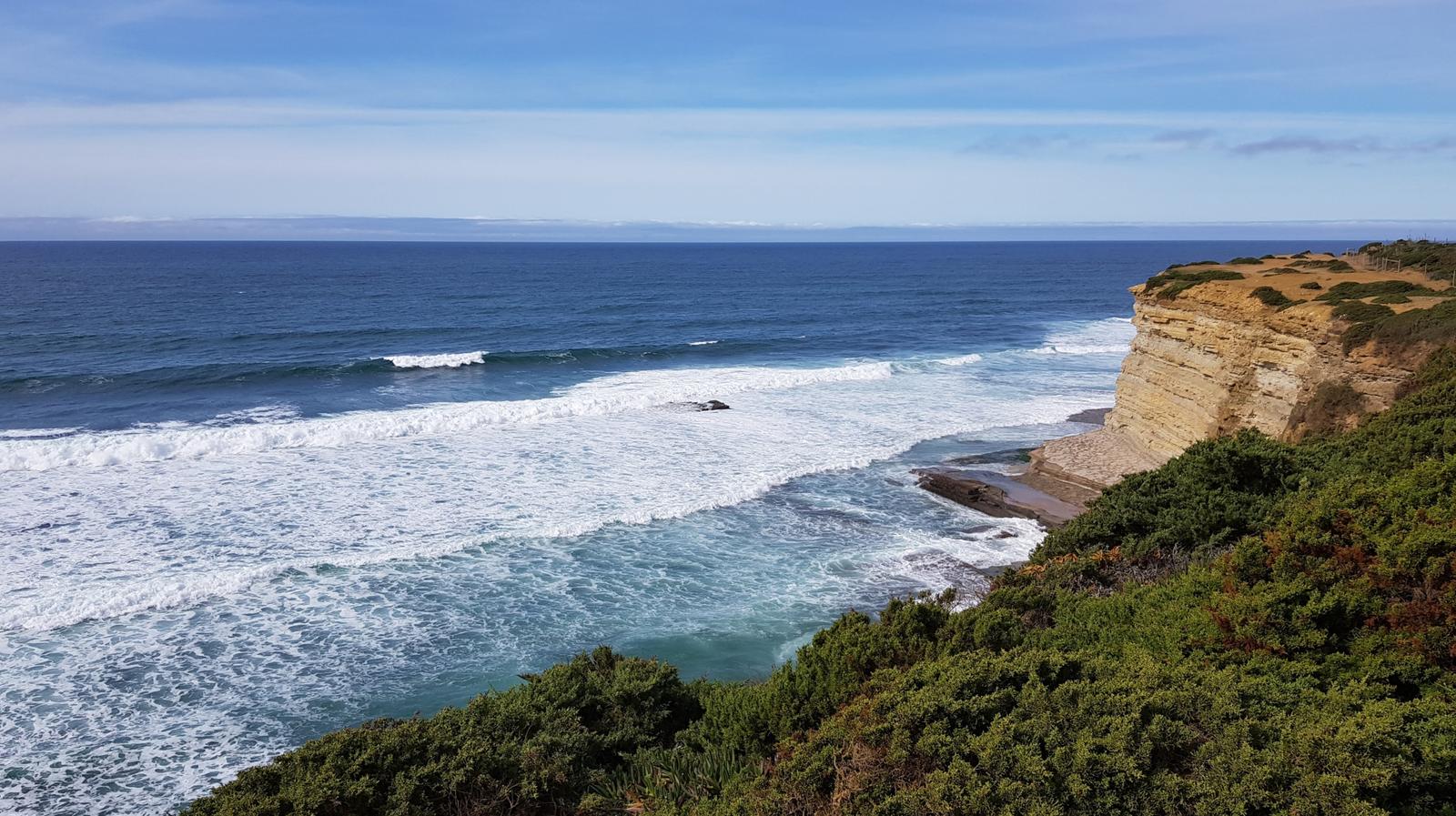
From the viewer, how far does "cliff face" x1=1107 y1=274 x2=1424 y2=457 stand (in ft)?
63.5

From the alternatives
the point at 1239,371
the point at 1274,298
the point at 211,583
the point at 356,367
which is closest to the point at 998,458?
the point at 1239,371

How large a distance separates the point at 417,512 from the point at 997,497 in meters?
14.7

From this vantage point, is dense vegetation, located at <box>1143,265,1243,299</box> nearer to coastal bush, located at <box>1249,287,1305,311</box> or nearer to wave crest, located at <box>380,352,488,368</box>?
coastal bush, located at <box>1249,287,1305,311</box>

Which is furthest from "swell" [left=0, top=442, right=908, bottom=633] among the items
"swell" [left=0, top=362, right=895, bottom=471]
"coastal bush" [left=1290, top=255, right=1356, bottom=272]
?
"coastal bush" [left=1290, top=255, right=1356, bottom=272]

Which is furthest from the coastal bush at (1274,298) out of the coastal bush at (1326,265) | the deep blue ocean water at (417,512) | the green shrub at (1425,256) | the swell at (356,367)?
the swell at (356,367)

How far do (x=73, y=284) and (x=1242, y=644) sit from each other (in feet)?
330

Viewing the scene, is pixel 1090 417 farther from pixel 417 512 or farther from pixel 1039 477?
pixel 417 512

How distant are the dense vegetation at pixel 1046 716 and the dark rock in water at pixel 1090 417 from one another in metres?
22.4

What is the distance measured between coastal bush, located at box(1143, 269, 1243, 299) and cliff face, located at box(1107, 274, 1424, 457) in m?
Result: 0.27

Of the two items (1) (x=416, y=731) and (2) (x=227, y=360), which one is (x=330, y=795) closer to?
(1) (x=416, y=731)

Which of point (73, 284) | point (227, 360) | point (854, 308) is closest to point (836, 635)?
point (227, 360)

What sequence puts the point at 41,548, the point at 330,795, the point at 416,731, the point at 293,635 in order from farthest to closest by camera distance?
1. the point at 41,548
2. the point at 293,635
3. the point at 416,731
4. the point at 330,795

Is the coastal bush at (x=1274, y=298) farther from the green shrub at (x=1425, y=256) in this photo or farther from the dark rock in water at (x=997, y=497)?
the dark rock in water at (x=997, y=497)

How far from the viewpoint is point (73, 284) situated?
275 feet
